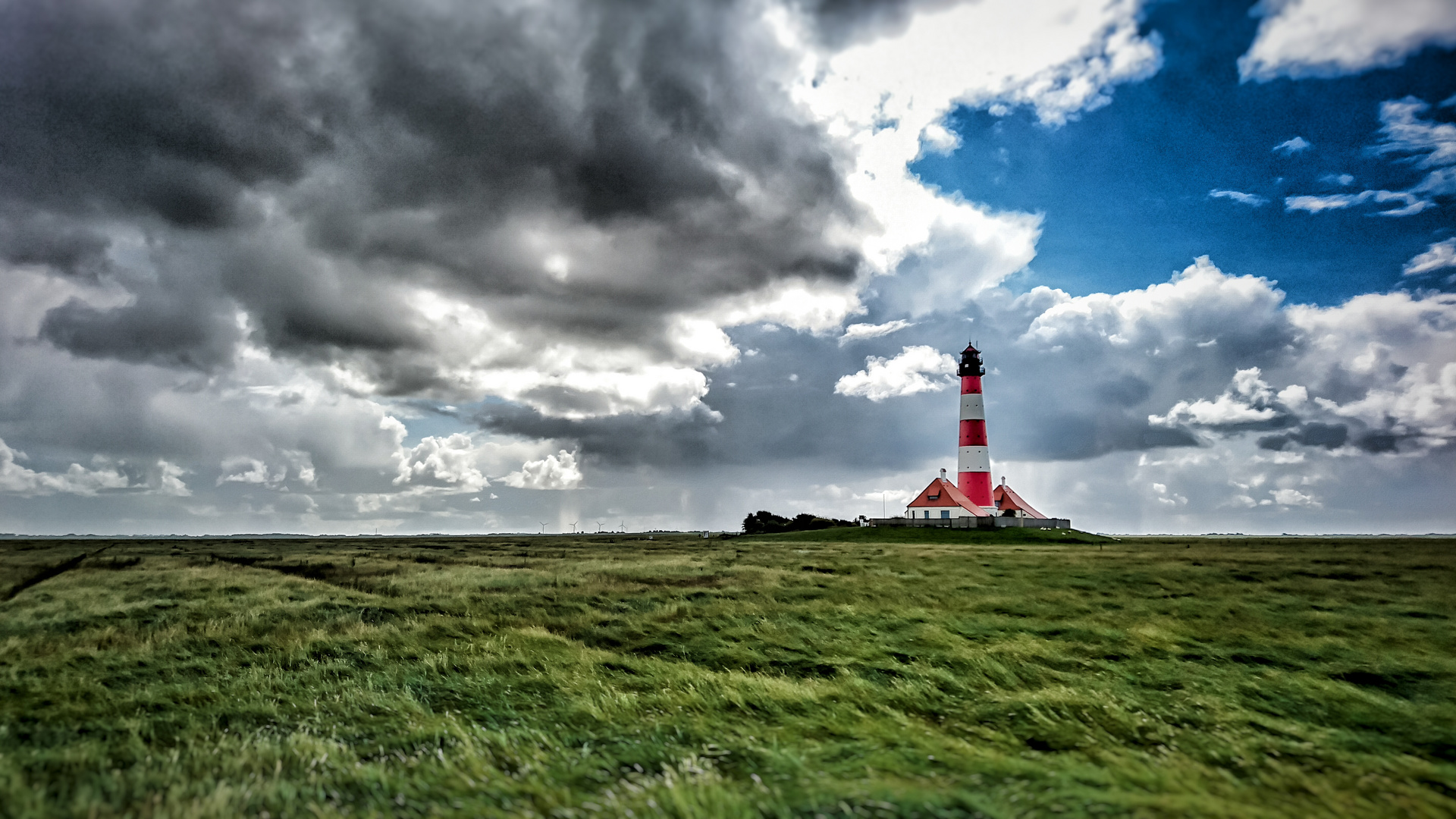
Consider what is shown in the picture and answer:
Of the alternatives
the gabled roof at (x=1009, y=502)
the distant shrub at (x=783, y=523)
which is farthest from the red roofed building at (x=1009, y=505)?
the distant shrub at (x=783, y=523)

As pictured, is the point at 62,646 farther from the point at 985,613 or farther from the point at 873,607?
the point at 985,613

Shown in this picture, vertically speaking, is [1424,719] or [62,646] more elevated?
[1424,719]

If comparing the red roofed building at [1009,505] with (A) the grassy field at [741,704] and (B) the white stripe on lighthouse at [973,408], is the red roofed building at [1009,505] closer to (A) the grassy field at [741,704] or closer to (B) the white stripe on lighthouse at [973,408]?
(B) the white stripe on lighthouse at [973,408]

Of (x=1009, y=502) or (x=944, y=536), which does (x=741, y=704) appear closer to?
(x=944, y=536)

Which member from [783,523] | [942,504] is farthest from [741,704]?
[783,523]

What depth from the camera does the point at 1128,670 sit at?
1330 cm

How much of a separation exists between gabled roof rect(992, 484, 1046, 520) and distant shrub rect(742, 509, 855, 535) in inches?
864

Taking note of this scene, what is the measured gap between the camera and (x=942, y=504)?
85.3m

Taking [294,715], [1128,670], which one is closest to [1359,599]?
[1128,670]

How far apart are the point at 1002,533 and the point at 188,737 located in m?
76.9

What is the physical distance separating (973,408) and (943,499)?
40.8 ft

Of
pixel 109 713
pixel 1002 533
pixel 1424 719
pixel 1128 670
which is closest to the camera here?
pixel 1424 719

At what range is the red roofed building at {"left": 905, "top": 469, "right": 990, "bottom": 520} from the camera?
83.8 m

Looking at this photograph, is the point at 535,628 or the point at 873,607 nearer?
the point at 535,628
